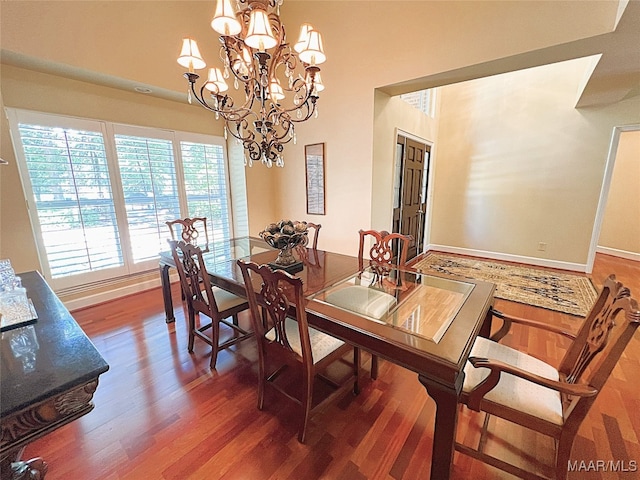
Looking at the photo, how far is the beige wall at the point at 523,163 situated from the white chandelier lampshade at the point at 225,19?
15.1 ft

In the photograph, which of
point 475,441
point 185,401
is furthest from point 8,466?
point 475,441

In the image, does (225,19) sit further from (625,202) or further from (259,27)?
(625,202)

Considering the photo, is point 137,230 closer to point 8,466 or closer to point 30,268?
point 30,268

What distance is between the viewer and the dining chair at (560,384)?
0.94 metres

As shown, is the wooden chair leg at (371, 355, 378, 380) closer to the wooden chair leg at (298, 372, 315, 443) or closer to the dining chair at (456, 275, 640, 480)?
the wooden chair leg at (298, 372, 315, 443)

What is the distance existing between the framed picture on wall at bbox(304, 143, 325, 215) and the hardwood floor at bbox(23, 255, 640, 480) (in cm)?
237

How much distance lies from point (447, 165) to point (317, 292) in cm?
477

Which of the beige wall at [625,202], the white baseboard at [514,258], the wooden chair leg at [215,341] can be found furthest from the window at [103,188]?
the beige wall at [625,202]

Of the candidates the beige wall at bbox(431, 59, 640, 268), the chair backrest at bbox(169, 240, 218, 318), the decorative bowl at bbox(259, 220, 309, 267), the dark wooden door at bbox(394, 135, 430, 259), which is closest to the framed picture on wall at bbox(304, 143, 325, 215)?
the dark wooden door at bbox(394, 135, 430, 259)

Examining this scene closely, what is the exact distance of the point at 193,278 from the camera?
2.03m

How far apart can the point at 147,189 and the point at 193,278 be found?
209 centimetres

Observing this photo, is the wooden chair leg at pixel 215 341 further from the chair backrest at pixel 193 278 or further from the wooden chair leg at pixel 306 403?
the wooden chair leg at pixel 306 403

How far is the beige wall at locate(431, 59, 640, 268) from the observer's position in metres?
3.97

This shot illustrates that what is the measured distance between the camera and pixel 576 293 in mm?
3354
